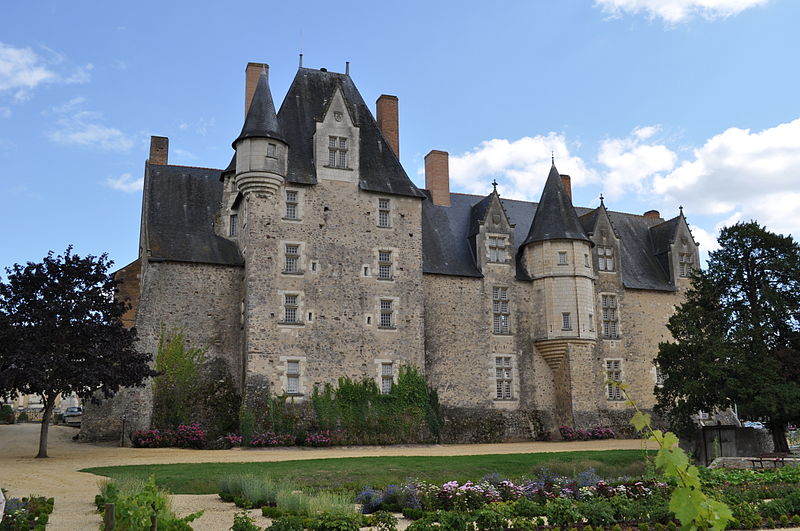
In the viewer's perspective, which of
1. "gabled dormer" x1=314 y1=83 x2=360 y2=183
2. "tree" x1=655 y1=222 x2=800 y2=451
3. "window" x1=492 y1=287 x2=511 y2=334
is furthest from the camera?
Answer: "window" x1=492 y1=287 x2=511 y2=334

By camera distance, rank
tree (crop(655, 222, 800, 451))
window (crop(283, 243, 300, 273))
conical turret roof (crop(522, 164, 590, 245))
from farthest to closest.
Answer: conical turret roof (crop(522, 164, 590, 245)) → window (crop(283, 243, 300, 273)) → tree (crop(655, 222, 800, 451))

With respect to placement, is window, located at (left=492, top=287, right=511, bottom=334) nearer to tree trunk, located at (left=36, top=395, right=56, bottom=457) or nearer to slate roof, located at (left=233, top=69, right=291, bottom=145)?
slate roof, located at (left=233, top=69, right=291, bottom=145)

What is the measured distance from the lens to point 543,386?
102 feet

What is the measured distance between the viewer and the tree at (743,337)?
19922mm

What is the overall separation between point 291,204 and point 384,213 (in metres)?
3.65

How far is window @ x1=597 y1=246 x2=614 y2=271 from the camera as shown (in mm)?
33375

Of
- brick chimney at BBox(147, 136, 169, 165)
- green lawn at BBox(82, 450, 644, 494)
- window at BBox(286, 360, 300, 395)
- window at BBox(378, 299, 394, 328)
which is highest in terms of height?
brick chimney at BBox(147, 136, 169, 165)

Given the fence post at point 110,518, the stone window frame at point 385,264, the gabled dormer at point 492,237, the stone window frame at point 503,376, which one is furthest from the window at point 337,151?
the fence post at point 110,518

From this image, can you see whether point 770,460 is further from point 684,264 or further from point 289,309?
point 684,264

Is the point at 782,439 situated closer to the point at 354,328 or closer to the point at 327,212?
the point at 354,328

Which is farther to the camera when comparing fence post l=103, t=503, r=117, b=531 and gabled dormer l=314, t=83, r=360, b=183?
gabled dormer l=314, t=83, r=360, b=183

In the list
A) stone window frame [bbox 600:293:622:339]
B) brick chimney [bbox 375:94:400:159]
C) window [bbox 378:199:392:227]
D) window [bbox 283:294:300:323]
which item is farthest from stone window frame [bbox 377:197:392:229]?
stone window frame [bbox 600:293:622:339]

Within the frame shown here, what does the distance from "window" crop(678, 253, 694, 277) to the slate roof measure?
63.9 ft

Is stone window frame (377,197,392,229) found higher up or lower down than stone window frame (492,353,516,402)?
higher up
